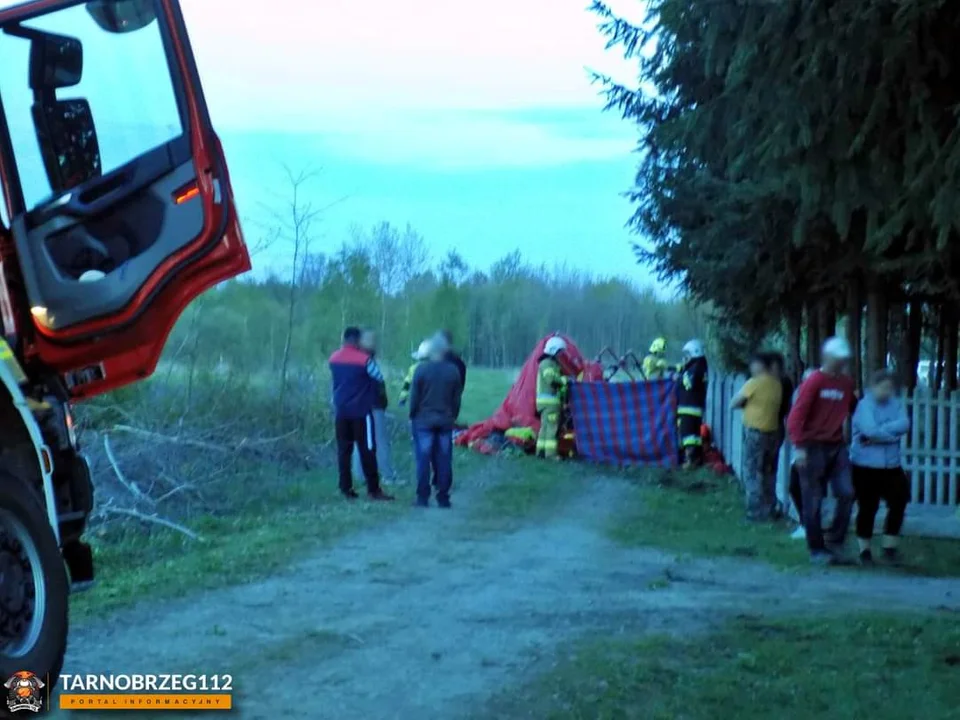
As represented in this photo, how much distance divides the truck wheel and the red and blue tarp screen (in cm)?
1459

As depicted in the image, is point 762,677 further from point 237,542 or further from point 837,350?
point 237,542

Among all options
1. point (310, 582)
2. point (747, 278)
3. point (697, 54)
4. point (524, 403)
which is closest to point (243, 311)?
point (524, 403)

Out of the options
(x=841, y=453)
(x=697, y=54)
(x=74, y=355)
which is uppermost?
(x=697, y=54)

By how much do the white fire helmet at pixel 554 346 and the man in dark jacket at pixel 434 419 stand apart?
19.4 feet

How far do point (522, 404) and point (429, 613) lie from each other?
12.7 metres

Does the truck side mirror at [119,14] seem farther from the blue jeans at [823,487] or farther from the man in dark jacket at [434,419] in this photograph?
the man in dark jacket at [434,419]

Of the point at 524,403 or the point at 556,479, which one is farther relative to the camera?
the point at 524,403

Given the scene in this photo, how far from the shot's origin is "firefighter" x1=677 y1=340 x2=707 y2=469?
1900 cm

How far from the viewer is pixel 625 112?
52.9 feet

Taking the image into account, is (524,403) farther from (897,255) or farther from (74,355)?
(74,355)

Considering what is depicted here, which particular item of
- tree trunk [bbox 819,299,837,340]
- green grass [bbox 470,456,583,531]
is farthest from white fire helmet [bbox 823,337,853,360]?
tree trunk [bbox 819,299,837,340]

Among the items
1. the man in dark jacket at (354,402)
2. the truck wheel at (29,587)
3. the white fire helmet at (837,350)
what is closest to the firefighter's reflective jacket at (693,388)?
the man in dark jacket at (354,402)

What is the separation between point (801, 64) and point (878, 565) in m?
5.03

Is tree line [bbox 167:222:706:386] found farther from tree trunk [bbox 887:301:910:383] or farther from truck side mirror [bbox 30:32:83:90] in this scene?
truck side mirror [bbox 30:32:83:90]
